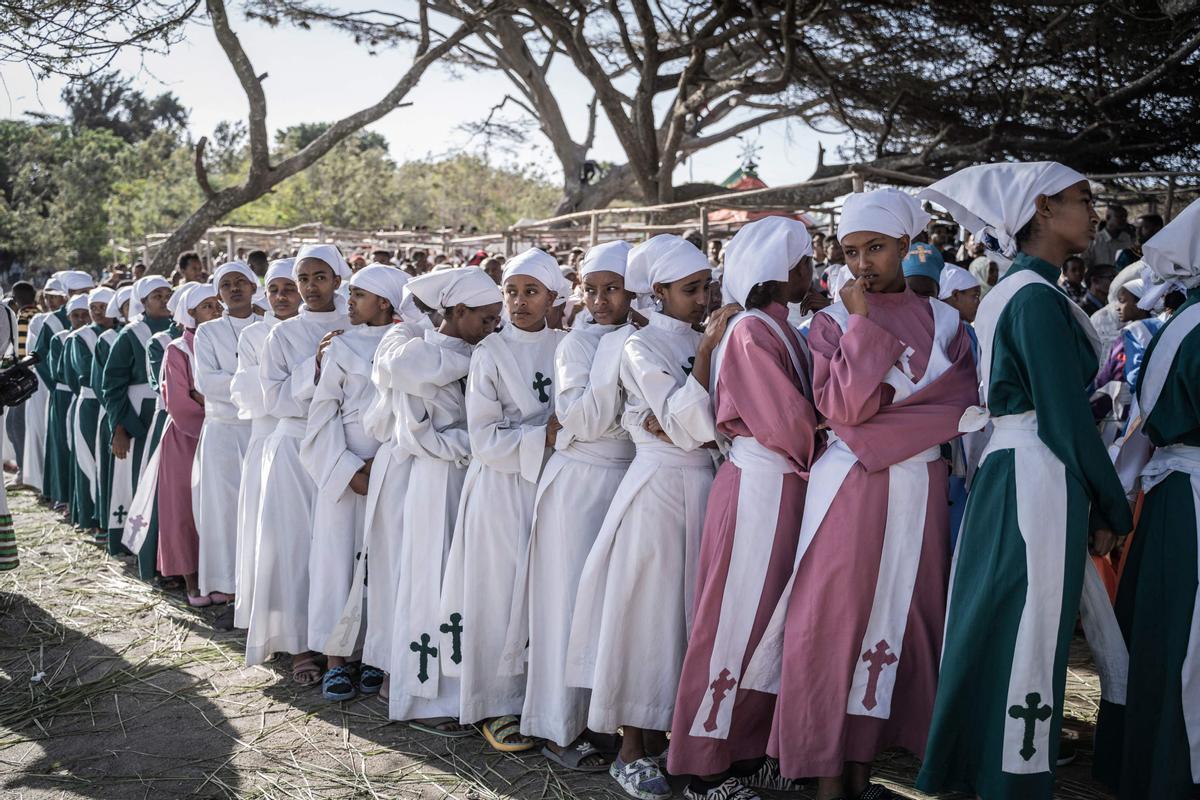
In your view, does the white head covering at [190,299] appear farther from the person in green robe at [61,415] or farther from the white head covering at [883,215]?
the white head covering at [883,215]

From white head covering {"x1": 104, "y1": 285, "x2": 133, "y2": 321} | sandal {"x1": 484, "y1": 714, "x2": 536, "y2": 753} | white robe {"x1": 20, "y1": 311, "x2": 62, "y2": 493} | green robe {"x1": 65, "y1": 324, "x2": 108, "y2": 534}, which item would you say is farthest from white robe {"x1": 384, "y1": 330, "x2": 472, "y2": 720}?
white robe {"x1": 20, "y1": 311, "x2": 62, "y2": 493}

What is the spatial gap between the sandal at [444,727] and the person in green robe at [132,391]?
12.1 feet

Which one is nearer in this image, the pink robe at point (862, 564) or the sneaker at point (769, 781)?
the pink robe at point (862, 564)

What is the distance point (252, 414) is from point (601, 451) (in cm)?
238

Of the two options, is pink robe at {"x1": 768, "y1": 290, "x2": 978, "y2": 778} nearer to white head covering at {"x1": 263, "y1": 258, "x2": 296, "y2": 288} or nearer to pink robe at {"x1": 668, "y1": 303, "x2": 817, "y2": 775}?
pink robe at {"x1": 668, "y1": 303, "x2": 817, "y2": 775}

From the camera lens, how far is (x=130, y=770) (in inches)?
173

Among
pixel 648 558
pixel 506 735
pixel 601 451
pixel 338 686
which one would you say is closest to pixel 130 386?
pixel 338 686

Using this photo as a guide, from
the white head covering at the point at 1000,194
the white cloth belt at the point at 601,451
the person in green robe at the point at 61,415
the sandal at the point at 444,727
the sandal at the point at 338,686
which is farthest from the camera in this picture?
the person in green robe at the point at 61,415

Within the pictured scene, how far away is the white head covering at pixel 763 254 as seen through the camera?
3.72 metres

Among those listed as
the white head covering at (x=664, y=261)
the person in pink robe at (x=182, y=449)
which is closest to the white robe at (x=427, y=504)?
the white head covering at (x=664, y=261)

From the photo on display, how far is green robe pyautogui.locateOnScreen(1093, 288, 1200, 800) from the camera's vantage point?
3.26m

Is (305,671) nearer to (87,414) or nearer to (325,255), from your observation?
(325,255)

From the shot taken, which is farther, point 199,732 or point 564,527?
A: point 199,732

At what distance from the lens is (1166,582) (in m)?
3.37
